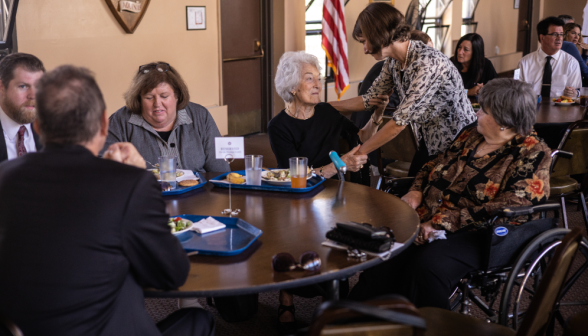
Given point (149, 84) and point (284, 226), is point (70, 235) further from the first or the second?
point (149, 84)

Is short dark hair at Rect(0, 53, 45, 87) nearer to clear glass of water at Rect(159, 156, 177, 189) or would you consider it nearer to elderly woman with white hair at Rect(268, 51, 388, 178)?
clear glass of water at Rect(159, 156, 177, 189)

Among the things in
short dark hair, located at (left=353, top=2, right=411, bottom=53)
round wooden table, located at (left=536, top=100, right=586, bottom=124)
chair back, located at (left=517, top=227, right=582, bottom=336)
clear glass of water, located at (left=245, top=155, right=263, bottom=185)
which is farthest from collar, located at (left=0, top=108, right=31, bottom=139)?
round wooden table, located at (left=536, top=100, right=586, bottom=124)

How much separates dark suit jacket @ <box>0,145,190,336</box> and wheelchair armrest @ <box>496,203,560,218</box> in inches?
50.0

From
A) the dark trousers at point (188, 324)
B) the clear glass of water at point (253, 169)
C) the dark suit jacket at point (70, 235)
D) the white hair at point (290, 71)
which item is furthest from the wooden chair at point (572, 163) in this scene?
the dark suit jacket at point (70, 235)

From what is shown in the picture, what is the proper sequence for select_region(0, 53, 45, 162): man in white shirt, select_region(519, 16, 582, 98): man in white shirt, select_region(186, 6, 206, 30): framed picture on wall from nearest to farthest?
select_region(0, 53, 45, 162): man in white shirt < select_region(519, 16, 582, 98): man in white shirt < select_region(186, 6, 206, 30): framed picture on wall

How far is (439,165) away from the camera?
2512mm

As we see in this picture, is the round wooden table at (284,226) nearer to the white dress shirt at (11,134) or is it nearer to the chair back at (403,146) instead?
the white dress shirt at (11,134)

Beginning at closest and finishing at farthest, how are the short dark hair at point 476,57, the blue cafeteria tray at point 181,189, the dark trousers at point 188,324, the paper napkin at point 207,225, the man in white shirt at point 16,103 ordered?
1. the dark trousers at point 188,324
2. the paper napkin at point 207,225
3. the blue cafeteria tray at point 181,189
4. the man in white shirt at point 16,103
5. the short dark hair at point 476,57

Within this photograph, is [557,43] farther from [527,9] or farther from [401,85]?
[527,9]

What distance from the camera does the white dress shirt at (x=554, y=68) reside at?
202 inches

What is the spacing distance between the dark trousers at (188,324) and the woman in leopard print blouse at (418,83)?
5.04ft

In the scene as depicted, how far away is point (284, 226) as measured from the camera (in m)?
1.84

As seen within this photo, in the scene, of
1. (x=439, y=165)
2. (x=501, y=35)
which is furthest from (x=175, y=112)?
(x=501, y=35)

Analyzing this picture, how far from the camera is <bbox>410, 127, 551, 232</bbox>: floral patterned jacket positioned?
7.05 feet
